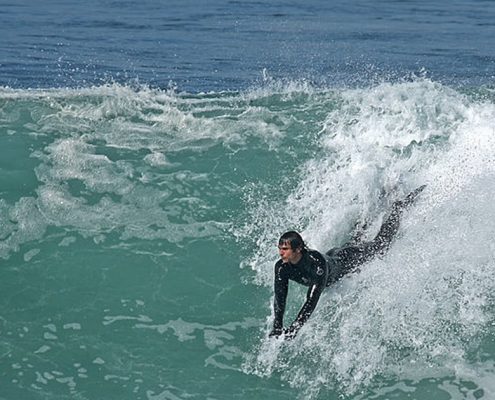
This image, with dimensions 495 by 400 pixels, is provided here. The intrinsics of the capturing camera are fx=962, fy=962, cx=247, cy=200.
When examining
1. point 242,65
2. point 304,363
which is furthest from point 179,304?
point 242,65

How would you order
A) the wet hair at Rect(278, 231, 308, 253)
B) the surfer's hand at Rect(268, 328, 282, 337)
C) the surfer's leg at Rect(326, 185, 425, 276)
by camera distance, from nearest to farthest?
the wet hair at Rect(278, 231, 308, 253) < the surfer's hand at Rect(268, 328, 282, 337) < the surfer's leg at Rect(326, 185, 425, 276)

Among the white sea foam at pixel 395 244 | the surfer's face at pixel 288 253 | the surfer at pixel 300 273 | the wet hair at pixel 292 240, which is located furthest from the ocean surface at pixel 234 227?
the wet hair at pixel 292 240

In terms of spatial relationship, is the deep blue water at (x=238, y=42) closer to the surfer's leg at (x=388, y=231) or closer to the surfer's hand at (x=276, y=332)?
the surfer's leg at (x=388, y=231)

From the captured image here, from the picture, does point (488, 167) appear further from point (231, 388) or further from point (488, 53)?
point (488, 53)

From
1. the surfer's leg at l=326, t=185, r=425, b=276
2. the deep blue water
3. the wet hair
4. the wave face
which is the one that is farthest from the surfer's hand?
the deep blue water

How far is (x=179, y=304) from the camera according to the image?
444 inches

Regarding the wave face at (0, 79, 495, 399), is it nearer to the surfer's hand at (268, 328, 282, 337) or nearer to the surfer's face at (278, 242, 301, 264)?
the surfer's hand at (268, 328, 282, 337)

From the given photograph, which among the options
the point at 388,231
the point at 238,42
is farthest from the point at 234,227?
the point at 238,42

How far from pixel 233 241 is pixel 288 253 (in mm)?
2937

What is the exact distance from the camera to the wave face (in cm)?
1001

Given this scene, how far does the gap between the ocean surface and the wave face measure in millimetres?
28

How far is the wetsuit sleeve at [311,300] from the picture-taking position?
9.92 m

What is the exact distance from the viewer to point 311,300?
1000 cm

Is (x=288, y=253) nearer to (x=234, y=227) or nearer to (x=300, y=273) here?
(x=300, y=273)
